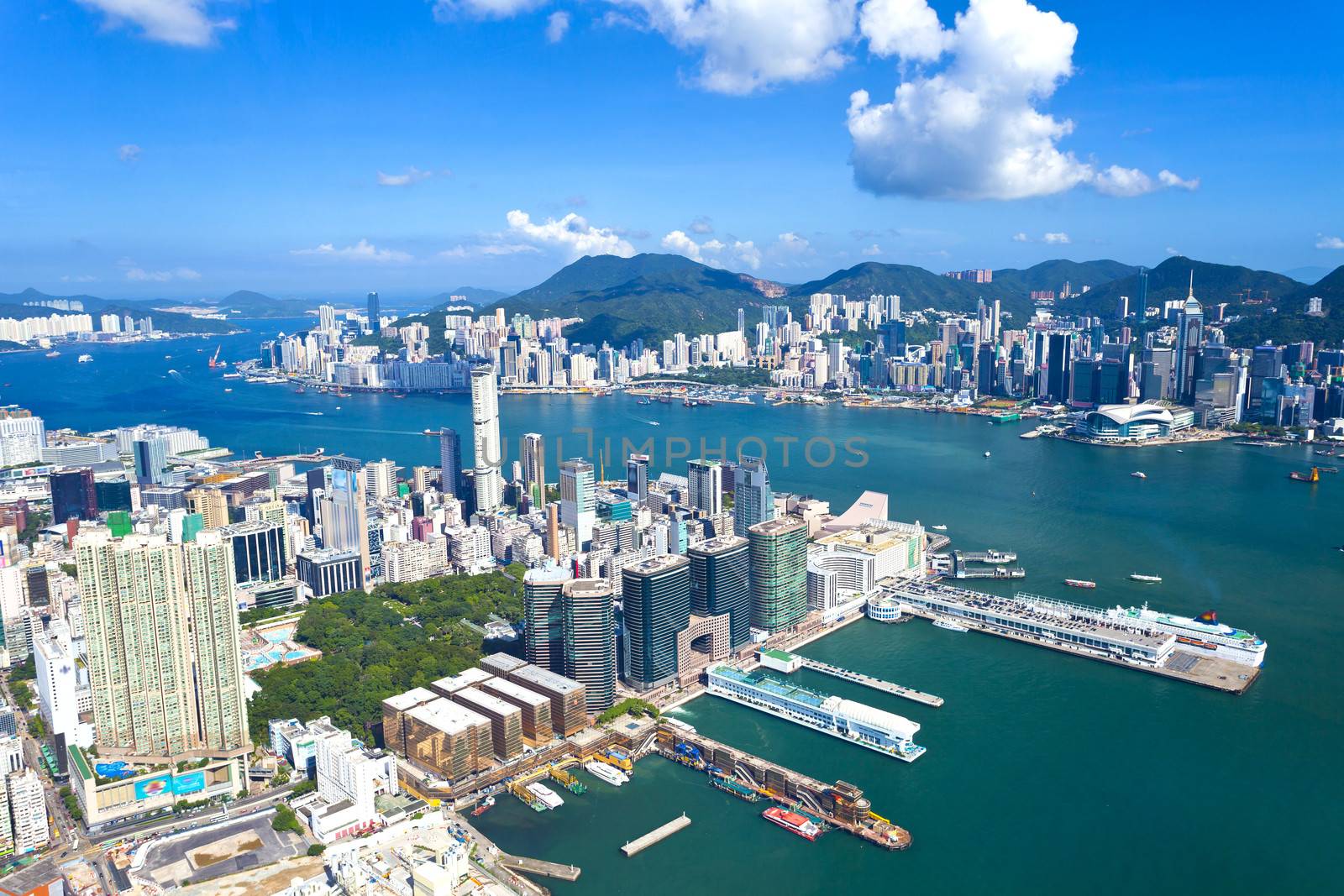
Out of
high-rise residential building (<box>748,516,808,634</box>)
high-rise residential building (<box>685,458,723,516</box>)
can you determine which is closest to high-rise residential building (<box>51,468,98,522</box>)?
high-rise residential building (<box>685,458,723,516</box>)

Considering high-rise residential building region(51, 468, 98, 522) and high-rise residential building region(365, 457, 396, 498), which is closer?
high-rise residential building region(51, 468, 98, 522)

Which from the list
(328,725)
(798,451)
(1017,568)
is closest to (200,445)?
(798,451)

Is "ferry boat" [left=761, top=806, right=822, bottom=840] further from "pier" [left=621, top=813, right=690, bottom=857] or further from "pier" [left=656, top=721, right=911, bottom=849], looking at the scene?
"pier" [left=621, top=813, right=690, bottom=857]

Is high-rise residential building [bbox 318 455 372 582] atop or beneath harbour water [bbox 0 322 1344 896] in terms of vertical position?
atop

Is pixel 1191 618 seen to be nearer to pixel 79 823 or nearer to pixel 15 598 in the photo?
pixel 79 823

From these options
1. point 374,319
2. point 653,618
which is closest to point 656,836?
point 653,618

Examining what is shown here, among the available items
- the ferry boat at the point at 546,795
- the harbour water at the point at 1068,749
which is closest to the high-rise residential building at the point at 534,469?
the harbour water at the point at 1068,749
